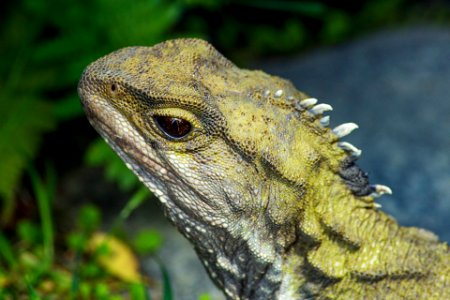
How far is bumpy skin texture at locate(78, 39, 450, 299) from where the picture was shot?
9.59ft

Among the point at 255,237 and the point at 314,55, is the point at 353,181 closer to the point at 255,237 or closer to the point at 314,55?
the point at 255,237

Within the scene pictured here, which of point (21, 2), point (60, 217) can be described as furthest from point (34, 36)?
point (60, 217)

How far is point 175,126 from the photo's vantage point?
294cm

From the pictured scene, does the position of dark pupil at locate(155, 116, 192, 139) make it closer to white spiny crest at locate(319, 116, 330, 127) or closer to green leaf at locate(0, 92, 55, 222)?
white spiny crest at locate(319, 116, 330, 127)

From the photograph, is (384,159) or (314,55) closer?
(384,159)

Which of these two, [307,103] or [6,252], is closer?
[307,103]

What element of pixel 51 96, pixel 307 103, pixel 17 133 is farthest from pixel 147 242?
pixel 307 103

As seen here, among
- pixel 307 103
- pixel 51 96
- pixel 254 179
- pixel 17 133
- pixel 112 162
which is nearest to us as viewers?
pixel 254 179

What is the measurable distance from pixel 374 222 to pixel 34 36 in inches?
139

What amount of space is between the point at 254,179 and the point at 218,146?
0.67 feet

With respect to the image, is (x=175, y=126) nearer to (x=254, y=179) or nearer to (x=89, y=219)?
(x=254, y=179)

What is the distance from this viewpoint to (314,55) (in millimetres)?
7375

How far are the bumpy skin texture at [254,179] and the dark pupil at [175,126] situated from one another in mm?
16

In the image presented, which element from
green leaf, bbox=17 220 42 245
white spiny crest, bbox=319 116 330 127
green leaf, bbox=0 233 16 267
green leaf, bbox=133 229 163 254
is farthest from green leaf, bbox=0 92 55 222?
white spiny crest, bbox=319 116 330 127
